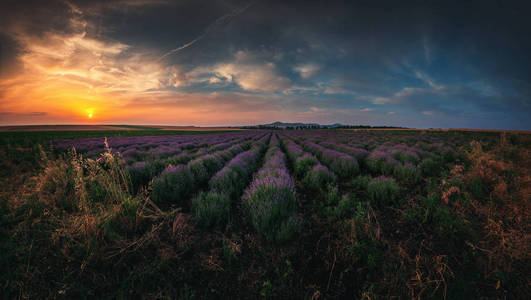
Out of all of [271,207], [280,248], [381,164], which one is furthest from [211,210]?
[381,164]

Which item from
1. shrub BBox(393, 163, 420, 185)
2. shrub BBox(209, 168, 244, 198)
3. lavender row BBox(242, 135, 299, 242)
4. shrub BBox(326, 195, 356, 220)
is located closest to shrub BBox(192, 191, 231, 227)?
lavender row BBox(242, 135, 299, 242)

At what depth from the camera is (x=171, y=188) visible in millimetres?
3680

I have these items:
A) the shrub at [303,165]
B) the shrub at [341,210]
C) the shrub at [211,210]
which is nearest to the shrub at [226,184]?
the shrub at [211,210]

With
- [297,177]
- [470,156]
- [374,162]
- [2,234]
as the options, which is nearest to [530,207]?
[374,162]

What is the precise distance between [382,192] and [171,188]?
438 centimetres

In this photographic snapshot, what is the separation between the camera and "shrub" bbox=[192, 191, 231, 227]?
8.49 feet

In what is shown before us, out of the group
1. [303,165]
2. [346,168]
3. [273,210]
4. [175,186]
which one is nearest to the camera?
[273,210]

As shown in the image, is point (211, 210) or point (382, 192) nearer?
point (211, 210)

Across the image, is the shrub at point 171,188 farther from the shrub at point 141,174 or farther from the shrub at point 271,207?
the shrub at point 271,207

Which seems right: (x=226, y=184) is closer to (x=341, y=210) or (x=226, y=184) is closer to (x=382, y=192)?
(x=341, y=210)

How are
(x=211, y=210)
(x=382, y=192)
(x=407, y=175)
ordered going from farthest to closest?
(x=407, y=175)
(x=382, y=192)
(x=211, y=210)

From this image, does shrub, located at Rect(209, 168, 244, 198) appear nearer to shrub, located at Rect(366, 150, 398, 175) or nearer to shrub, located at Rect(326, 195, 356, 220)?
shrub, located at Rect(326, 195, 356, 220)

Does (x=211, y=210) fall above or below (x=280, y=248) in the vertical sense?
above

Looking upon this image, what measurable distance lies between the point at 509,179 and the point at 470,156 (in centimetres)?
328
